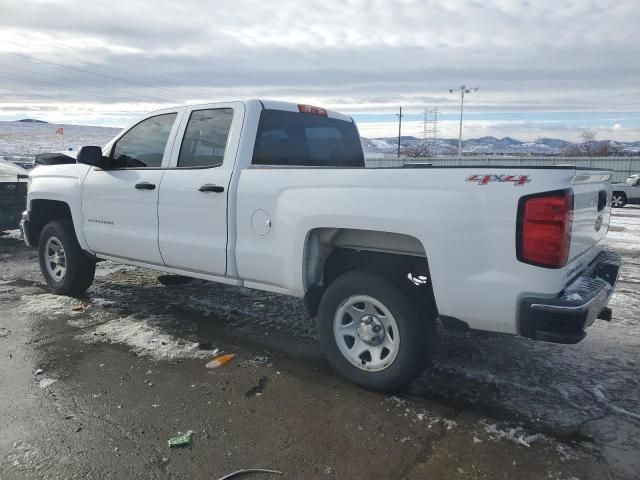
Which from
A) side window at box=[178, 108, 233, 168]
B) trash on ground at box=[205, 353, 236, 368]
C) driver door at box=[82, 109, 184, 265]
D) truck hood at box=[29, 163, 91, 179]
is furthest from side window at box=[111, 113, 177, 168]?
trash on ground at box=[205, 353, 236, 368]

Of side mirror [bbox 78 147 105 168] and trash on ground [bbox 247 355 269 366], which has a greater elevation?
side mirror [bbox 78 147 105 168]

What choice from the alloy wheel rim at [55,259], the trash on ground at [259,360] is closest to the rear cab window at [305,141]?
the trash on ground at [259,360]

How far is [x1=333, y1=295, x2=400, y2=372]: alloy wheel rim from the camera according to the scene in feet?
11.7

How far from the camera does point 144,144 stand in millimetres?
5211

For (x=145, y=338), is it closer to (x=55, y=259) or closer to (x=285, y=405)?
(x=285, y=405)

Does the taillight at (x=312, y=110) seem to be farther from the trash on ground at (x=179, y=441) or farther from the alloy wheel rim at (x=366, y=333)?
the trash on ground at (x=179, y=441)

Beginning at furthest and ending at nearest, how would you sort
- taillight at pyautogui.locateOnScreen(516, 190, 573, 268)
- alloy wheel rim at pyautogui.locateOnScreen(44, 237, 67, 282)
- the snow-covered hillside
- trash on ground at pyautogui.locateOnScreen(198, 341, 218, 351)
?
the snow-covered hillside
alloy wheel rim at pyautogui.locateOnScreen(44, 237, 67, 282)
trash on ground at pyautogui.locateOnScreen(198, 341, 218, 351)
taillight at pyautogui.locateOnScreen(516, 190, 573, 268)

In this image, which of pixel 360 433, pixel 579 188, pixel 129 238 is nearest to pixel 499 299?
pixel 579 188

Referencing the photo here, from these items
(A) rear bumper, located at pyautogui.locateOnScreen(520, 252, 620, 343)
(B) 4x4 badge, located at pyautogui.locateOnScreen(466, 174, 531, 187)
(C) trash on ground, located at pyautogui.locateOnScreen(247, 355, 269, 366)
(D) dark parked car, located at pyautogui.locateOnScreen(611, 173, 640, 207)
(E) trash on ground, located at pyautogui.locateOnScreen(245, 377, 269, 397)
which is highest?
(B) 4x4 badge, located at pyautogui.locateOnScreen(466, 174, 531, 187)

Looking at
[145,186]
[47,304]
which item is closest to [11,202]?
[47,304]

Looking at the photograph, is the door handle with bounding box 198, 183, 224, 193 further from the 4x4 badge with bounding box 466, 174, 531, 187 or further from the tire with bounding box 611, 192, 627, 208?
the tire with bounding box 611, 192, 627, 208

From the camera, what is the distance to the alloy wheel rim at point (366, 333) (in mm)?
3578

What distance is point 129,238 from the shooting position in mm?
5168

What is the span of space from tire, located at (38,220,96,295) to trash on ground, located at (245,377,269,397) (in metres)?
3.11
